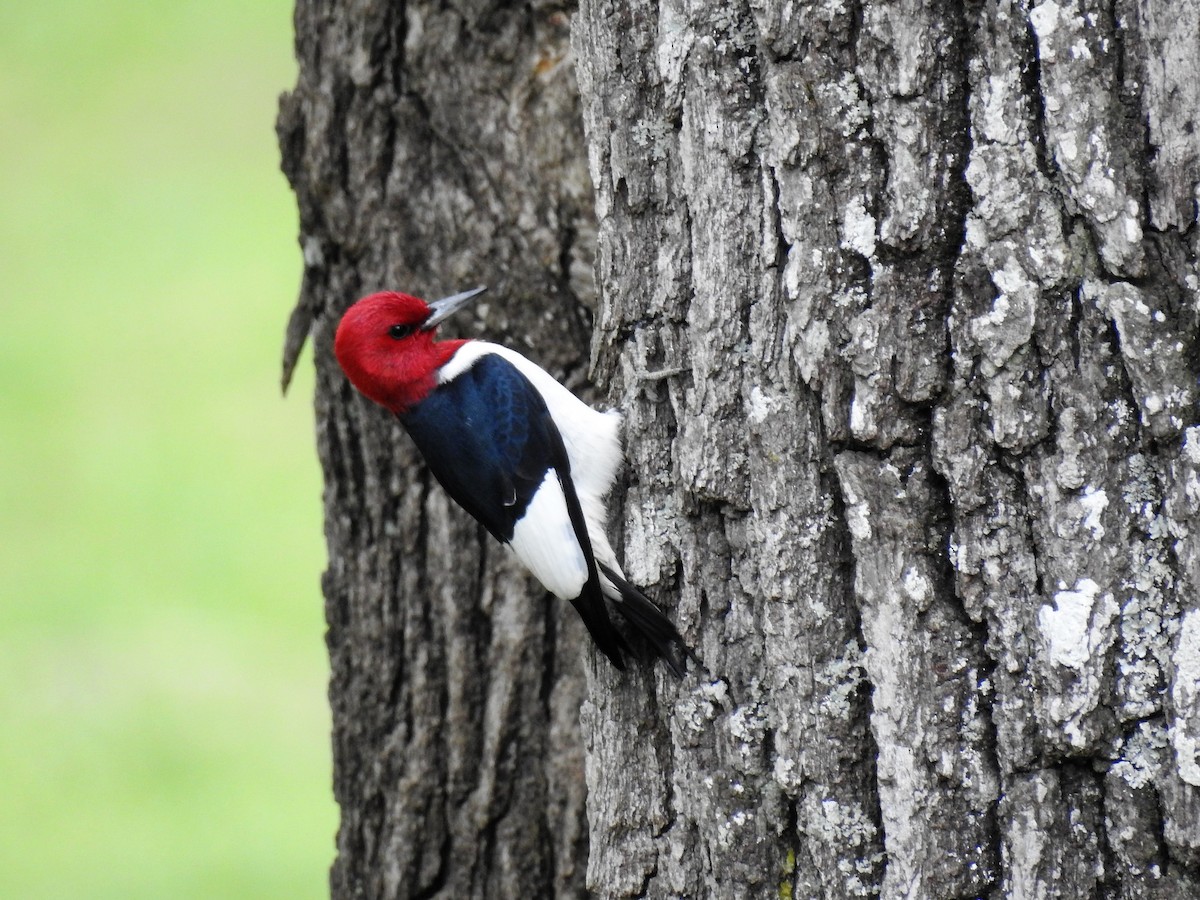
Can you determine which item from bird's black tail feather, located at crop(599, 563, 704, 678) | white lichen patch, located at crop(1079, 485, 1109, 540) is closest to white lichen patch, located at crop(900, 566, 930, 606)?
white lichen patch, located at crop(1079, 485, 1109, 540)

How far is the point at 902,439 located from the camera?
183cm

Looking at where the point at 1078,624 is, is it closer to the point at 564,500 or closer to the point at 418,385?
the point at 564,500

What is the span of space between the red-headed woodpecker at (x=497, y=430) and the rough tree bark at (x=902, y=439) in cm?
21

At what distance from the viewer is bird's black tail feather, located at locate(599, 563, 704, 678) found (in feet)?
6.89

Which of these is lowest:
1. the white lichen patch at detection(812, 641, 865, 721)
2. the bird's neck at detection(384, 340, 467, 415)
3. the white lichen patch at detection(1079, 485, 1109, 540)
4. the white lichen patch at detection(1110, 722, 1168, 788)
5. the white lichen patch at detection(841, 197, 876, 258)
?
the white lichen patch at detection(1110, 722, 1168, 788)

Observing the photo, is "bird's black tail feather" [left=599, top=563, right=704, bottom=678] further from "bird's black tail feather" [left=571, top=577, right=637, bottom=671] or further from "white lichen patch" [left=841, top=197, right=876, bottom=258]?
"white lichen patch" [left=841, top=197, right=876, bottom=258]

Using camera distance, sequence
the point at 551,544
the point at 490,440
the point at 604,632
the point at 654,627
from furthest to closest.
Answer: the point at 490,440 → the point at 551,544 → the point at 604,632 → the point at 654,627

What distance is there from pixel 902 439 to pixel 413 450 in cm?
162

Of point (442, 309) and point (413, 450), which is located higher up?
point (442, 309)

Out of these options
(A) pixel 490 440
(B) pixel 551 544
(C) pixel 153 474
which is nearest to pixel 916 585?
(B) pixel 551 544

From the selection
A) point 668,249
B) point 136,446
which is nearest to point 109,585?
point 136,446

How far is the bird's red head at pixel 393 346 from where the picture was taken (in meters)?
2.84

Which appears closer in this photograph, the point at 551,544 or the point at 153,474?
the point at 551,544

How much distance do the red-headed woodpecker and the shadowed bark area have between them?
234mm
